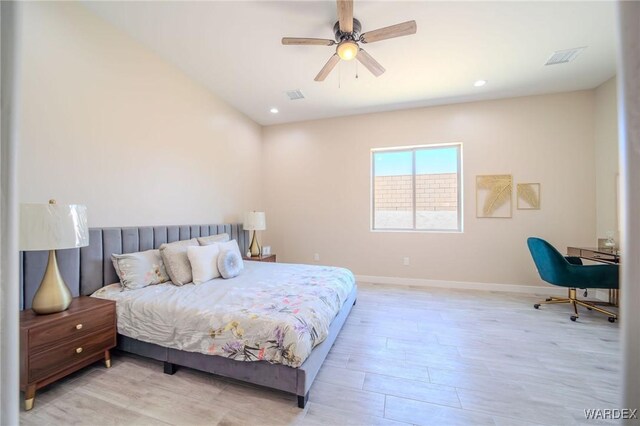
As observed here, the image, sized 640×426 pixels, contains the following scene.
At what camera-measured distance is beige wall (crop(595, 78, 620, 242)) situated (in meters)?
3.15

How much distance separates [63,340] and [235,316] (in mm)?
Answer: 1100

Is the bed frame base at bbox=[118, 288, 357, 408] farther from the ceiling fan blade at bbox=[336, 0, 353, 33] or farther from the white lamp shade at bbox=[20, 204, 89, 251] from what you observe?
the ceiling fan blade at bbox=[336, 0, 353, 33]

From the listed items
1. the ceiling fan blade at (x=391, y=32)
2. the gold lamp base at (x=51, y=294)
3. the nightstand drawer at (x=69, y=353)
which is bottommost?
the nightstand drawer at (x=69, y=353)

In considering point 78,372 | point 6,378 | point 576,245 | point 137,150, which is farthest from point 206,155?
point 576,245

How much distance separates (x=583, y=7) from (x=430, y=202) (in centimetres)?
264

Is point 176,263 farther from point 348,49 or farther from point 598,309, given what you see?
point 598,309

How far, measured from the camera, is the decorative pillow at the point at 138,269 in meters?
2.18

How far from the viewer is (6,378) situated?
0.38 meters

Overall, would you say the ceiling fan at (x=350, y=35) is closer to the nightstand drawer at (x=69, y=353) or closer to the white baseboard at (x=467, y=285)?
the nightstand drawer at (x=69, y=353)

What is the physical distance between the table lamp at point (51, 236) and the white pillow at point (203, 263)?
866mm

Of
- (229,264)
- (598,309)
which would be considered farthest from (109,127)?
(598,309)

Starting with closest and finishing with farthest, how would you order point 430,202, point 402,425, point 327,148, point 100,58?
point 402,425 < point 100,58 < point 430,202 < point 327,148

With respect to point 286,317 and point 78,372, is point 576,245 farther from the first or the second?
point 78,372

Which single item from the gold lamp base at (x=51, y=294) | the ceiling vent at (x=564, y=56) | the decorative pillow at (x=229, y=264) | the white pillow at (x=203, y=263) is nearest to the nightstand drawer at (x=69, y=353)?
the gold lamp base at (x=51, y=294)
